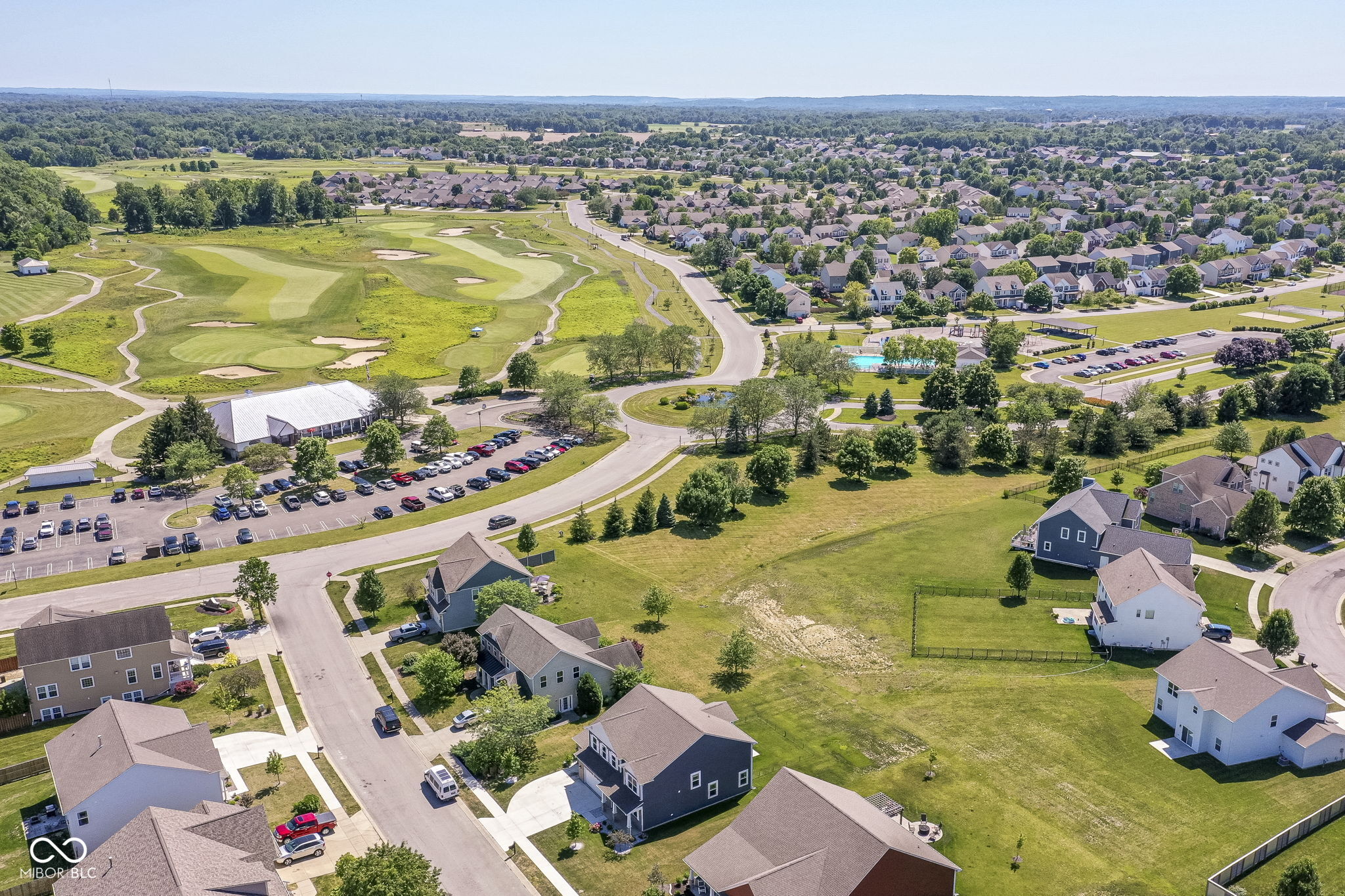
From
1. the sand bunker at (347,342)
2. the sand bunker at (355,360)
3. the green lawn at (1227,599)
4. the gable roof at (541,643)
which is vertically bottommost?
the green lawn at (1227,599)

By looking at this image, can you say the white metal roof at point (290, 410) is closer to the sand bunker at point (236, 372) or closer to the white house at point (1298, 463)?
the sand bunker at point (236, 372)

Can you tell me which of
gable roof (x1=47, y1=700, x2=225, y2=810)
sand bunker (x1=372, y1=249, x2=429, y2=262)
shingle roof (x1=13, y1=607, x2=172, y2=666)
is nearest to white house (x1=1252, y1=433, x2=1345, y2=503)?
gable roof (x1=47, y1=700, x2=225, y2=810)

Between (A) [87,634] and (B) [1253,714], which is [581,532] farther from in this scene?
(B) [1253,714]

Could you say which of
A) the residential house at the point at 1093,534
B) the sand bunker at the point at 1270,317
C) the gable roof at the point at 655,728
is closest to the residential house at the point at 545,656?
the gable roof at the point at 655,728

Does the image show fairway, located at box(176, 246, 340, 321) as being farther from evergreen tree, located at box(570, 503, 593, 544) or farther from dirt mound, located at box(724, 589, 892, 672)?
dirt mound, located at box(724, 589, 892, 672)

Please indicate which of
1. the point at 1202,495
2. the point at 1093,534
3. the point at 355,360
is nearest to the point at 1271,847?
the point at 1093,534

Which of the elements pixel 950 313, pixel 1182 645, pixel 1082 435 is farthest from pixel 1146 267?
pixel 1182 645
